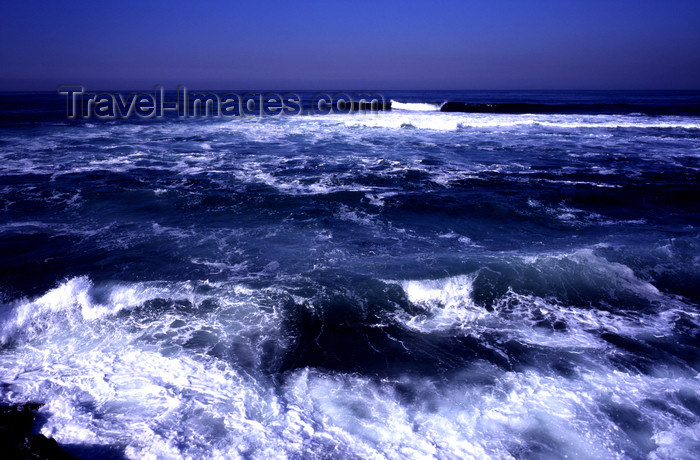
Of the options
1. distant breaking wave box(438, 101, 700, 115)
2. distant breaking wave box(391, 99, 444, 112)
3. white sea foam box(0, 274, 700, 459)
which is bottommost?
white sea foam box(0, 274, 700, 459)

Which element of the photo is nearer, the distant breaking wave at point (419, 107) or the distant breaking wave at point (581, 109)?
the distant breaking wave at point (581, 109)

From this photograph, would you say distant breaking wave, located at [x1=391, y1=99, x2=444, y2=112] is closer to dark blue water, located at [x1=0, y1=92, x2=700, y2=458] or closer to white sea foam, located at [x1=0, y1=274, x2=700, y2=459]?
dark blue water, located at [x1=0, y1=92, x2=700, y2=458]

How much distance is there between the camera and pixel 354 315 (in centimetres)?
631

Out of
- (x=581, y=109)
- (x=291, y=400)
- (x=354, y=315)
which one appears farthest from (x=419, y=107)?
(x=291, y=400)

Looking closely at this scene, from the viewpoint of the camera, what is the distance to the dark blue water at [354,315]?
4250mm

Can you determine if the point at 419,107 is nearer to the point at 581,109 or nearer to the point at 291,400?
the point at 581,109

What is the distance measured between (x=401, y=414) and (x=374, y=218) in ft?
21.5

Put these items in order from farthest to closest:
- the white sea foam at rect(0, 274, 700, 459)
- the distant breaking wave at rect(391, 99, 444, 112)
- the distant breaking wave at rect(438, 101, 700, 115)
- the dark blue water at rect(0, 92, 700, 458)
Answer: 1. the distant breaking wave at rect(391, 99, 444, 112)
2. the distant breaking wave at rect(438, 101, 700, 115)
3. the dark blue water at rect(0, 92, 700, 458)
4. the white sea foam at rect(0, 274, 700, 459)

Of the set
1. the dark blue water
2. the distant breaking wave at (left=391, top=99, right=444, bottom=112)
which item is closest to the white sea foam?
the dark blue water

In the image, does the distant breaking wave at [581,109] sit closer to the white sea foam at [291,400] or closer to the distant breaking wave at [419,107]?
the distant breaking wave at [419,107]

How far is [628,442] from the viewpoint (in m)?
4.09

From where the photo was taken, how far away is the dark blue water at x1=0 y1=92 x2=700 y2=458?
13.9 feet

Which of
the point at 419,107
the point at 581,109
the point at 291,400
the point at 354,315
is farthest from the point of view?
the point at 419,107

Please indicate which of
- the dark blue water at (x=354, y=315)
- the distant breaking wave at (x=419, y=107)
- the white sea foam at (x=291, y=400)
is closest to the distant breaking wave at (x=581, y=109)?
the distant breaking wave at (x=419, y=107)
